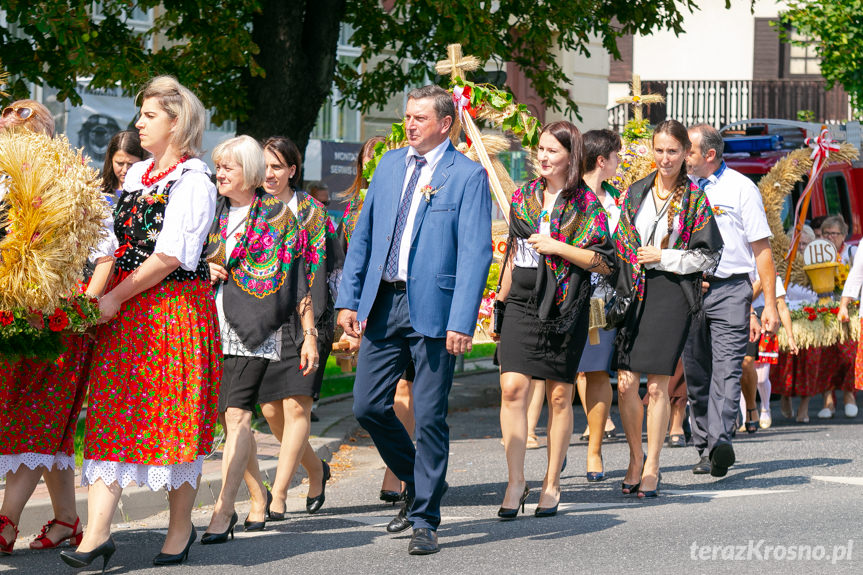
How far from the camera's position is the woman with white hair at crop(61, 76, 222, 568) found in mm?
5582

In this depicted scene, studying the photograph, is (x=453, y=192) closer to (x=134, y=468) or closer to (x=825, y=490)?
(x=134, y=468)

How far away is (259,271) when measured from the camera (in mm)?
6719

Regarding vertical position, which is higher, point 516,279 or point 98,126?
point 98,126

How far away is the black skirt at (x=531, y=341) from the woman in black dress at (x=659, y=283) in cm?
71

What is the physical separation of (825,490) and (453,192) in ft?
10.3

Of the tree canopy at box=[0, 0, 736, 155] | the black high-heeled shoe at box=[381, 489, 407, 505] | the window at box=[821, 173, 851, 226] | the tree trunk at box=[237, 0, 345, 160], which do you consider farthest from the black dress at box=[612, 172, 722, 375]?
the window at box=[821, 173, 851, 226]

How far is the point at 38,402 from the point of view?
6008 mm

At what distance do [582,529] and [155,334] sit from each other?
93.0 inches

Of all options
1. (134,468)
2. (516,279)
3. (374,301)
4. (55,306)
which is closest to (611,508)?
(516,279)

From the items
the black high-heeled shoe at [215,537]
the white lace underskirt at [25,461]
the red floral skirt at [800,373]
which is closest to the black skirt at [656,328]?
the black high-heeled shoe at [215,537]

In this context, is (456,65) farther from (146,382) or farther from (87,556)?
(87,556)

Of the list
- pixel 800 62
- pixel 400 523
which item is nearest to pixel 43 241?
pixel 400 523

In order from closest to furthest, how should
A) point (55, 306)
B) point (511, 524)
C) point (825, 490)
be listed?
1. point (55, 306)
2. point (511, 524)
3. point (825, 490)

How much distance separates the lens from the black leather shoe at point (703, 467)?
878 centimetres
